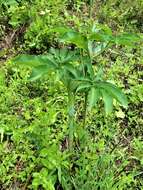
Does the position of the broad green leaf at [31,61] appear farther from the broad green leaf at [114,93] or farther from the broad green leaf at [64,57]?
the broad green leaf at [114,93]

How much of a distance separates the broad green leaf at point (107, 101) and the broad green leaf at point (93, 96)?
1.1 inches

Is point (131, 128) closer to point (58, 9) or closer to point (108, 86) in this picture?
point (108, 86)

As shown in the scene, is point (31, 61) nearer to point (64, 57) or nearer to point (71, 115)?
point (64, 57)

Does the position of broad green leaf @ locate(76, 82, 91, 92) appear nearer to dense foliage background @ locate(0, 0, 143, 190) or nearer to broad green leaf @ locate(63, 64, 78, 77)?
broad green leaf @ locate(63, 64, 78, 77)

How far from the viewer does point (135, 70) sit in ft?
11.9

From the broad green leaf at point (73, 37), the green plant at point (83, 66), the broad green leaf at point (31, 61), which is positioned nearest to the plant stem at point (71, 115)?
the green plant at point (83, 66)

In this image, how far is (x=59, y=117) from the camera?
121 inches

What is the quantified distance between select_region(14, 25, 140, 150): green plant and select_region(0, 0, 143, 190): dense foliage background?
1.12 ft

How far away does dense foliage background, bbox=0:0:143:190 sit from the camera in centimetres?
264

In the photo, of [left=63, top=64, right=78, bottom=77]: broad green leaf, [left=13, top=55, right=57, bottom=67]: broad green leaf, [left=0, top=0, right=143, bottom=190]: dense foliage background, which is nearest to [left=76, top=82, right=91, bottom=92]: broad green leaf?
[left=63, top=64, right=78, bottom=77]: broad green leaf

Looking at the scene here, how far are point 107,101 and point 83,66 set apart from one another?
30 cm

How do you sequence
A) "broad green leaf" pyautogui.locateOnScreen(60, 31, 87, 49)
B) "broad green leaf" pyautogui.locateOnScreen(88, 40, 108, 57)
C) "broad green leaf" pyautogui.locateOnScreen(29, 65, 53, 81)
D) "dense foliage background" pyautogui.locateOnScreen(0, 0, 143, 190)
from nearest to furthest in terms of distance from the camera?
"broad green leaf" pyautogui.locateOnScreen(60, 31, 87, 49) < "broad green leaf" pyautogui.locateOnScreen(29, 65, 53, 81) < "broad green leaf" pyautogui.locateOnScreen(88, 40, 108, 57) < "dense foliage background" pyautogui.locateOnScreen(0, 0, 143, 190)

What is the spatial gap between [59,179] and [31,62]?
2.41 feet

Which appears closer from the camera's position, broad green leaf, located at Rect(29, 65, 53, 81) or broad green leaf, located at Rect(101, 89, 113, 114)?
broad green leaf, located at Rect(101, 89, 113, 114)
